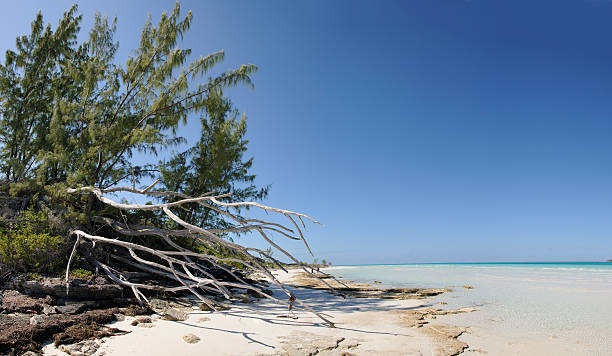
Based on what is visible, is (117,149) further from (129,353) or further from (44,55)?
(129,353)

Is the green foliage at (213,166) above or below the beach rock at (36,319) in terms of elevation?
above

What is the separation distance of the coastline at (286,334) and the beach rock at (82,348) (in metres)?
0.08

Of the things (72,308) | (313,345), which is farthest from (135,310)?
(313,345)

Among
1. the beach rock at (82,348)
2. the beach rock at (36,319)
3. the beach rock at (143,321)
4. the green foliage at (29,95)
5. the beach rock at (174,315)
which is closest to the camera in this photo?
the beach rock at (82,348)

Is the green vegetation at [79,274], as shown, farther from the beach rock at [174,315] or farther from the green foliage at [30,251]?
the beach rock at [174,315]

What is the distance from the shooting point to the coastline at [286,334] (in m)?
3.65

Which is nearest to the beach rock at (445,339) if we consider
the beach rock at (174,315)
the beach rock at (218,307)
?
the beach rock at (218,307)

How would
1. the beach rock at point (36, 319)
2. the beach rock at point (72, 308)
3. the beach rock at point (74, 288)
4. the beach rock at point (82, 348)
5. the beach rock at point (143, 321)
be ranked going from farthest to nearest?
1. the beach rock at point (74, 288)
2. the beach rock at point (72, 308)
3. the beach rock at point (143, 321)
4. the beach rock at point (36, 319)
5. the beach rock at point (82, 348)

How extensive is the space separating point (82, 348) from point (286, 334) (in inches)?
94.0

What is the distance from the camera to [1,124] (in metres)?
9.23

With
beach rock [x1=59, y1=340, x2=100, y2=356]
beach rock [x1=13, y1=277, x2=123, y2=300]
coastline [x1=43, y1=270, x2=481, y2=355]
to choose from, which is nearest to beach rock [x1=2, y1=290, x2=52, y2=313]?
beach rock [x1=13, y1=277, x2=123, y2=300]

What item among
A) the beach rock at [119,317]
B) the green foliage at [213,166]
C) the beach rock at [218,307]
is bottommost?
the beach rock at [218,307]

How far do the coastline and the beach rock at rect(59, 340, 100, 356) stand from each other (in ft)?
0.26

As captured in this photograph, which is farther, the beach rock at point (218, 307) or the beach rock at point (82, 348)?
the beach rock at point (218, 307)
